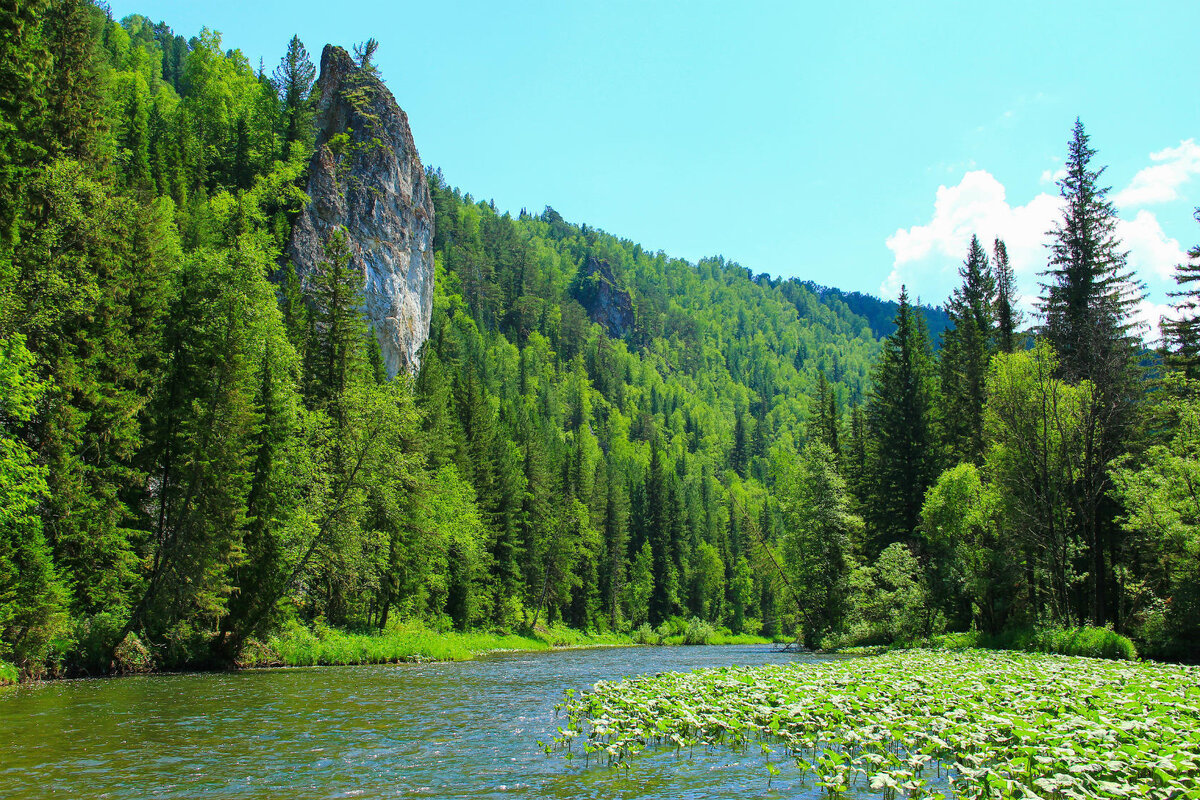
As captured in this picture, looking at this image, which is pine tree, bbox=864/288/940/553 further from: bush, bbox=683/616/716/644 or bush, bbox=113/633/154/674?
bush, bbox=113/633/154/674

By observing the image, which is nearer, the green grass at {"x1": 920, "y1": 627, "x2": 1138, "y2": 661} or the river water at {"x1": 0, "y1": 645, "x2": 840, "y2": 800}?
the river water at {"x1": 0, "y1": 645, "x2": 840, "y2": 800}

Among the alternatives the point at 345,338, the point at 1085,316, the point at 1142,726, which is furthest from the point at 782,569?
the point at 1142,726

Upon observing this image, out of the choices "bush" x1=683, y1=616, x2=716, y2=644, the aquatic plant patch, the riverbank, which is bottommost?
"bush" x1=683, y1=616, x2=716, y2=644

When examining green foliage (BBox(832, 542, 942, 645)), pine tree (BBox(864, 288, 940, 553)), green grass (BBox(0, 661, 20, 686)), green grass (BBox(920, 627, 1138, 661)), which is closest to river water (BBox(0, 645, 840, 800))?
green grass (BBox(0, 661, 20, 686))

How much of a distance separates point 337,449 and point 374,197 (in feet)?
131

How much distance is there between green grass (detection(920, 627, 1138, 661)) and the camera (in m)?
25.0

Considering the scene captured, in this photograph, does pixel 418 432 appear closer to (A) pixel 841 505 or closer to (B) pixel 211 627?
(B) pixel 211 627

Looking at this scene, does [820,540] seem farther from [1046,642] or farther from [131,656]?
[131,656]

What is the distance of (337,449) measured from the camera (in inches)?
1410

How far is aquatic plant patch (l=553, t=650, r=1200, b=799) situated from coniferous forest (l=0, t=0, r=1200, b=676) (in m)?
14.0

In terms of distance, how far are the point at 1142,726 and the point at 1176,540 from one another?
19228mm

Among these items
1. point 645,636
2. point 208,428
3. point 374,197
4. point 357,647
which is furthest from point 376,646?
point 374,197

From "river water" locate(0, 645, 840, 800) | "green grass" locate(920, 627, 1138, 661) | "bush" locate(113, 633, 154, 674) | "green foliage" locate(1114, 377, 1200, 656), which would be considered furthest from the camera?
"green grass" locate(920, 627, 1138, 661)

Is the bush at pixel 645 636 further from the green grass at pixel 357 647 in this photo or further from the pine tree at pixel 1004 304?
the pine tree at pixel 1004 304
